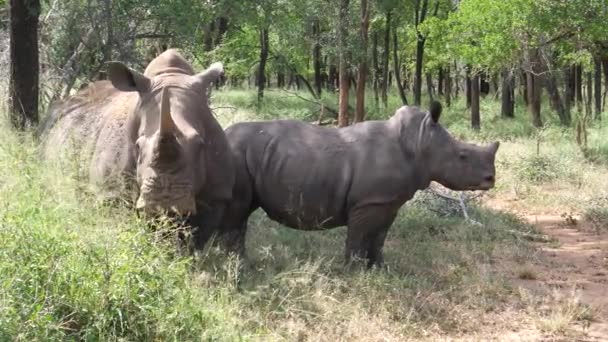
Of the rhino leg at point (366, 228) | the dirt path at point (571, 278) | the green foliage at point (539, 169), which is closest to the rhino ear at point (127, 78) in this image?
the rhino leg at point (366, 228)

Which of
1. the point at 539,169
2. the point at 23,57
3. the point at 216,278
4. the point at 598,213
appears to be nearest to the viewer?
the point at 216,278

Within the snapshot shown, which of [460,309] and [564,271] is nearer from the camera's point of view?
[460,309]

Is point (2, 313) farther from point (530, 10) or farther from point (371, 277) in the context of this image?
point (530, 10)

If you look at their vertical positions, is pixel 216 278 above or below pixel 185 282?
below

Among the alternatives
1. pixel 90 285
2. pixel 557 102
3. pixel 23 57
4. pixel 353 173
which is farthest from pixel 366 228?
pixel 557 102

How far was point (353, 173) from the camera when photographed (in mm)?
6594

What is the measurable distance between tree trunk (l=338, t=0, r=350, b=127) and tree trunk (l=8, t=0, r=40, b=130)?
10619 mm

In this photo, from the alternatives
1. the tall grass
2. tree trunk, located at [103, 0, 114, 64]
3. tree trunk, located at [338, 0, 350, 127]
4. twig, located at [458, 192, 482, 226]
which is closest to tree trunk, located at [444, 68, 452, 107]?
tree trunk, located at [338, 0, 350, 127]

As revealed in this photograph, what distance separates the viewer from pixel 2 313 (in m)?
3.66

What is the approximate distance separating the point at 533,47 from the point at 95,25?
8627mm

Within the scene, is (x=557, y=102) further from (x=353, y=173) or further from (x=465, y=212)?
(x=353, y=173)

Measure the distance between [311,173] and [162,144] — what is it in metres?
1.93

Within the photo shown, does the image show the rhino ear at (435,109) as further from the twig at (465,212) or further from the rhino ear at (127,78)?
the twig at (465,212)

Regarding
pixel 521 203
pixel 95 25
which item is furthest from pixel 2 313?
pixel 521 203
